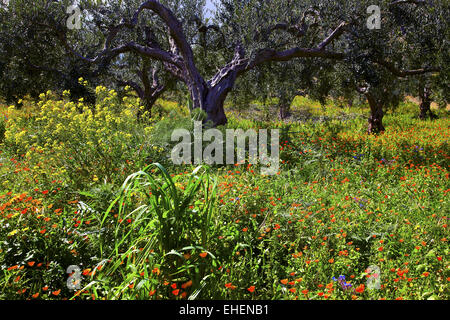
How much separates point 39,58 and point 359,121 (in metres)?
12.1

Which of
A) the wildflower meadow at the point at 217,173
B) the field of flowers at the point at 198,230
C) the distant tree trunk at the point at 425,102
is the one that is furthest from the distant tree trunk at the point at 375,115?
the field of flowers at the point at 198,230

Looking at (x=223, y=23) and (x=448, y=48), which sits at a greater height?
(x=223, y=23)

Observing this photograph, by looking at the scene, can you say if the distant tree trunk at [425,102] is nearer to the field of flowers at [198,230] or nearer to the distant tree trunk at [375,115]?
the distant tree trunk at [375,115]

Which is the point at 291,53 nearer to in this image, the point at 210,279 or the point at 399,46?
the point at 399,46

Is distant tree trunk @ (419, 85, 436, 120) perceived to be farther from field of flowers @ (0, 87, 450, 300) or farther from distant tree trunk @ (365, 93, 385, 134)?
Answer: field of flowers @ (0, 87, 450, 300)

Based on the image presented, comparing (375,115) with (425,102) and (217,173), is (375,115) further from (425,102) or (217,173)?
(217,173)

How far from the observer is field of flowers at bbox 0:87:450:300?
2.82 m

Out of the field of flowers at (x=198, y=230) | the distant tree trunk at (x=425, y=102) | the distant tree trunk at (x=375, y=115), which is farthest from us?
the distant tree trunk at (x=425, y=102)

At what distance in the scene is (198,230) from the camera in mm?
3543

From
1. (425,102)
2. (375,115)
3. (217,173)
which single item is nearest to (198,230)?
(217,173)

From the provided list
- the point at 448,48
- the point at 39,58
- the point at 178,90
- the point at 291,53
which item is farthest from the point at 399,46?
the point at 39,58

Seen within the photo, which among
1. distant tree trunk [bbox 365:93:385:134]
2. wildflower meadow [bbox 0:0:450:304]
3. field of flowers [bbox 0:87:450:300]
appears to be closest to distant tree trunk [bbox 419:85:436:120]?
wildflower meadow [bbox 0:0:450:304]

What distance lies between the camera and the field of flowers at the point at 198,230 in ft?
9.25

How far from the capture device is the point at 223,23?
34.8 feet
